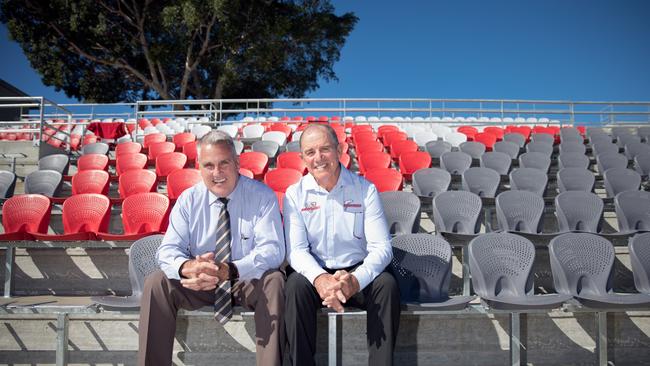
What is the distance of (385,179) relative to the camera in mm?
5043

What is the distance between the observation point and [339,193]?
8.83ft

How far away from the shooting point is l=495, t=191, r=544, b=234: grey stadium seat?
4.10 m

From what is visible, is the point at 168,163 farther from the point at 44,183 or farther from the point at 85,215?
the point at 85,215

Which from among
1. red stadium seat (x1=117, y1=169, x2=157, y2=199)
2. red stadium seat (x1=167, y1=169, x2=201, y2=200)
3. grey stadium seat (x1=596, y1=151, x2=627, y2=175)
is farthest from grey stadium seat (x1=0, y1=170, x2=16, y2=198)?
grey stadium seat (x1=596, y1=151, x2=627, y2=175)

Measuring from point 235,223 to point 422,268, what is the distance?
A: 47.5 inches

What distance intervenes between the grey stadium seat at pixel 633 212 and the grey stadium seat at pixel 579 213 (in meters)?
0.21

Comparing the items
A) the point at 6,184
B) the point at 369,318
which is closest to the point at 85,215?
the point at 6,184

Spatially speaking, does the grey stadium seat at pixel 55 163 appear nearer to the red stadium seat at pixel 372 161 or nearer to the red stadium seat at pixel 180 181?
the red stadium seat at pixel 180 181

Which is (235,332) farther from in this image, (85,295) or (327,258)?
(85,295)

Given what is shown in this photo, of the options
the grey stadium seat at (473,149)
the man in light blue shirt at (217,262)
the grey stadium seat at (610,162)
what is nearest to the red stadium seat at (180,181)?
the man in light blue shirt at (217,262)

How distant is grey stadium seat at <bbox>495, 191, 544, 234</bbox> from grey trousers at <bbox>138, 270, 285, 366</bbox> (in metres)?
2.45

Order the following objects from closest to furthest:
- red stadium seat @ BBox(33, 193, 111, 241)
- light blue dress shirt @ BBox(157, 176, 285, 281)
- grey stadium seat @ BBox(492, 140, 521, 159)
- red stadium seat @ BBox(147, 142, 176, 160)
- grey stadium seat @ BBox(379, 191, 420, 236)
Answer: light blue dress shirt @ BBox(157, 176, 285, 281) → grey stadium seat @ BBox(379, 191, 420, 236) → red stadium seat @ BBox(33, 193, 111, 241) → red stadium seat @ BBox(147, 142, 176, 160) → grey stadium seat @ BBox(492, 140, 521, 159)

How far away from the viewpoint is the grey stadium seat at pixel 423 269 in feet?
9.46

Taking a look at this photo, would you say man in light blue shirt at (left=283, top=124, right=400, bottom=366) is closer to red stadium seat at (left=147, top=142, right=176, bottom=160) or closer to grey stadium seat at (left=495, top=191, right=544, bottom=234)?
grey stadium seat at (left=495, top=191, right=544, bottom=234)
